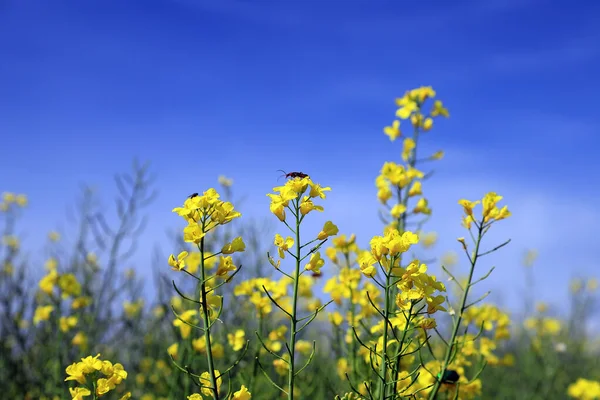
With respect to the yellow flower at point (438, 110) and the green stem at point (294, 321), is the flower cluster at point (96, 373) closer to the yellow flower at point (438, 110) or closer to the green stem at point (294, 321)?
the green stem at point (294, 321)

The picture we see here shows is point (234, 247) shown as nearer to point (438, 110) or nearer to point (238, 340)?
point (238, 340)

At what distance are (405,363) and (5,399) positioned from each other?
420 centimetres

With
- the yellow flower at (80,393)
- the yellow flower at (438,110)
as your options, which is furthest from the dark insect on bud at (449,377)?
the yellow flower at (438,110)

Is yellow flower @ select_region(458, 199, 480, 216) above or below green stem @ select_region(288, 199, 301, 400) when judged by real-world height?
above

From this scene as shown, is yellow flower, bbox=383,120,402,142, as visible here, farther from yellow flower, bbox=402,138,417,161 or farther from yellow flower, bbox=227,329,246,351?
yellow flower, bbox=227,329,246,351

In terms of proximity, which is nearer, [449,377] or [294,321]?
[294,321]

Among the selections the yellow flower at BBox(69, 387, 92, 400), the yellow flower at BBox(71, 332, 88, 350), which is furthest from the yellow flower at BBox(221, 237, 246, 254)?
the yellow flower at BBox(71, 332, 88, 350)

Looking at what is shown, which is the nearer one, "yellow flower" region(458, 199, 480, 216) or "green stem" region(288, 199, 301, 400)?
"green stem" region(288, 199, 301, 400)

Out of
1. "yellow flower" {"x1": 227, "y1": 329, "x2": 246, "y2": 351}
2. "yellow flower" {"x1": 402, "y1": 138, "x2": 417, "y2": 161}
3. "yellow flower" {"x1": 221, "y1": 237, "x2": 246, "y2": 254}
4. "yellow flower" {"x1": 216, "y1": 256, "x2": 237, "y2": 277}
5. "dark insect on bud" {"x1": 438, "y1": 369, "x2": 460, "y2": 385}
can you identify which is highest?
"yellow flower" {"x1": 402, "y1": 138, "x2": 417, "y2": 161}

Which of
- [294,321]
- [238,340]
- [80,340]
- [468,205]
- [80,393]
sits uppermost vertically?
[468,205]

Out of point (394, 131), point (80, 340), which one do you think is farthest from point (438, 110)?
point (80, 340)

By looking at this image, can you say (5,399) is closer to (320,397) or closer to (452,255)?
(320,397)

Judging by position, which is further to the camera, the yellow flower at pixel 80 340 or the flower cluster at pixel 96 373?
the yellow flower at pixel 80 340

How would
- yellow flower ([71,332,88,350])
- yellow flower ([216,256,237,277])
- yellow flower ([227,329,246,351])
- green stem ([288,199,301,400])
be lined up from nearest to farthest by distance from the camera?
green stem ([288,199,301,400]), yellow flower ([216,256,237,277]), yellow flower ([227,329,246,351]), yellow flower ([71,332,88,350])
